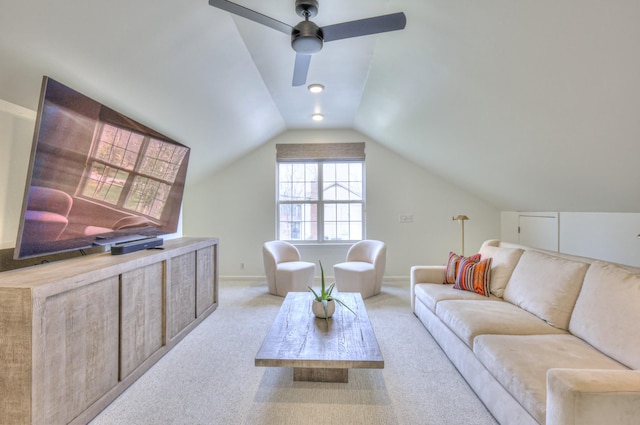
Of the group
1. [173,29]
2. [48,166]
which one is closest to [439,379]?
[48,166]

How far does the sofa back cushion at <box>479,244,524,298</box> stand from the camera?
8.71 feet

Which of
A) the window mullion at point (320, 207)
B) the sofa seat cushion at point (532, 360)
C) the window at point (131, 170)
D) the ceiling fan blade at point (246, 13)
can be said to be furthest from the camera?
the window mullion at point (320, 207)

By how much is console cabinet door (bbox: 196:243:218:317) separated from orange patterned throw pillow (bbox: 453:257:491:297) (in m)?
2.66

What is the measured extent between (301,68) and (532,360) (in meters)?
2.39

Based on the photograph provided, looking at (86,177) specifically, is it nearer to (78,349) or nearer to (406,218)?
(78,349)

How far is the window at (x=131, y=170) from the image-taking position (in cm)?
199

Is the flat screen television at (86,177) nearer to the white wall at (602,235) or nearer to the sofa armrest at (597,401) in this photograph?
the sofa armrest at (597,401)

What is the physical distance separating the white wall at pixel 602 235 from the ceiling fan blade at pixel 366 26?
2.59 metres

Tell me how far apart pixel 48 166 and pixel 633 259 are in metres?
4.30

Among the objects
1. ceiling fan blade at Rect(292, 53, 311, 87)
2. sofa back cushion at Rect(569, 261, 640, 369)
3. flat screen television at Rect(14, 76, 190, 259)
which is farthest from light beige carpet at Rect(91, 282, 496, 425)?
ceiling fan blade at Rect(292, 53, 311, 87)

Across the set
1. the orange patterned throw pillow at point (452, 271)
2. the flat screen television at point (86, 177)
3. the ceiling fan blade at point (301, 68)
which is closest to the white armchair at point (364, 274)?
the orange patterned throw pillow at point (452, 271)

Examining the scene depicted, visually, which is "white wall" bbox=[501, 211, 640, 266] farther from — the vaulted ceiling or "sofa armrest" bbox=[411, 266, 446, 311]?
"sofa armrest" bbox=[411, 266, 446, 311]

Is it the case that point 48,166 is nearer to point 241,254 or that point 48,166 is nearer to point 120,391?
point 120,391

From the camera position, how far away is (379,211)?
15.9 feet
